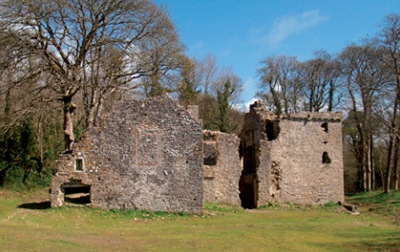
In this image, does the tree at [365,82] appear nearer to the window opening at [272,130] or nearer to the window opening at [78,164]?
the window opening at [272,130]

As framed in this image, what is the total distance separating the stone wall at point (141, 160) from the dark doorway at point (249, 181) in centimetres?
784

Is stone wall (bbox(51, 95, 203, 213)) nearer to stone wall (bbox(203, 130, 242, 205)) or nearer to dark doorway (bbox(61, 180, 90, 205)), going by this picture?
dark doorway (bbox(61, 180, 90, 205))

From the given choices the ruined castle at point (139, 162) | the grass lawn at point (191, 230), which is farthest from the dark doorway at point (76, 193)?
the grass lawn at point (191, 230)

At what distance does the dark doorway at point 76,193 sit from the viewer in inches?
795

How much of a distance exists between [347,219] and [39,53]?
18.8 m

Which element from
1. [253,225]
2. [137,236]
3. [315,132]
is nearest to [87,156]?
[137,236]

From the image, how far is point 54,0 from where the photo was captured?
84.4ft

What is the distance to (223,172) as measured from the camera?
26.2 meters

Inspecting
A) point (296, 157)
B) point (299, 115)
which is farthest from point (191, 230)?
point (299, 115)

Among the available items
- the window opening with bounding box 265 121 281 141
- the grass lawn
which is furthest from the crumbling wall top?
the grass lawn

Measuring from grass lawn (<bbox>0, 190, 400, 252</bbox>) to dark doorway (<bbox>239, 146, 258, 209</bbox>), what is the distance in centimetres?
314

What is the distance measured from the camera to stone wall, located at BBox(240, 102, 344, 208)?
28234mm

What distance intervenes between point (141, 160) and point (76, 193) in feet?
14.9

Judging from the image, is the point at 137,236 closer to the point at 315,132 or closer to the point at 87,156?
the point at 87,156
